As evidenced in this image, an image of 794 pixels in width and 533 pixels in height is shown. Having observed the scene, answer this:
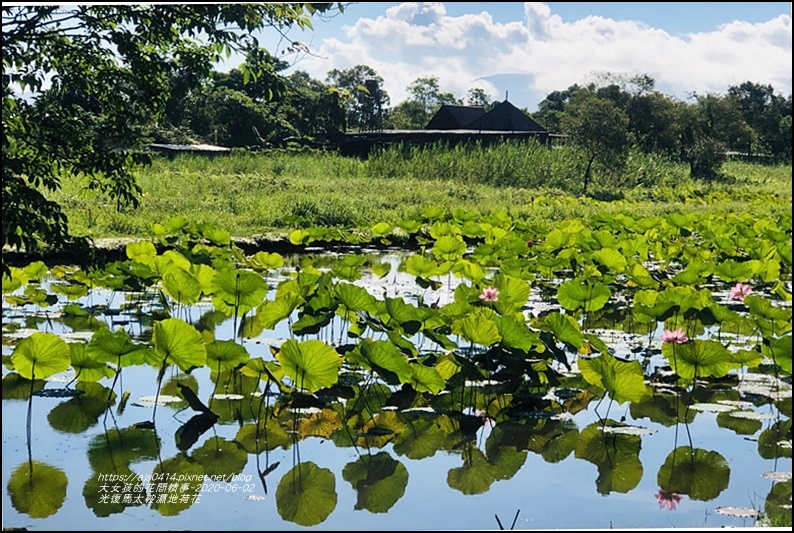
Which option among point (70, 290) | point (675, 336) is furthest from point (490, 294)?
point (70, 290)

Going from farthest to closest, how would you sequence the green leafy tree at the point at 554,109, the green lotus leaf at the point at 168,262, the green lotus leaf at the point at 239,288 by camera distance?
the green leafy tree at the point at 554,109 → the green lotus leaf at the point at 168,262 → the green lotus leaf at the point at 239,288

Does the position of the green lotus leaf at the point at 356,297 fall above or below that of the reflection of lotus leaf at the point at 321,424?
above

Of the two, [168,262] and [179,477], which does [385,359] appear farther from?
[168,262]

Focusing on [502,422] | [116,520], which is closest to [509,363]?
[502,422]

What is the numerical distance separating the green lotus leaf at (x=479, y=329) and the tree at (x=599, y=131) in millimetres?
12796

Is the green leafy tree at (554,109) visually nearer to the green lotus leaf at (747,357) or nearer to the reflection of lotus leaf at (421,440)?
the green lotus leaf at (747,357)

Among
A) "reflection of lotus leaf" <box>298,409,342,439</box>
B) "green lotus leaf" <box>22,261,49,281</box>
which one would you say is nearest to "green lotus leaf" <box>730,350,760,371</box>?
"reflection of lotus leaf" <box>298,409,342,439</box>

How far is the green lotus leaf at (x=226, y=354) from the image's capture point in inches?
111

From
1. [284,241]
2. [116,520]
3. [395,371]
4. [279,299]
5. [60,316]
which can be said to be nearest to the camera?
[116,520]

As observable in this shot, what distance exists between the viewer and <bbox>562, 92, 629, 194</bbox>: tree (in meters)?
15.6

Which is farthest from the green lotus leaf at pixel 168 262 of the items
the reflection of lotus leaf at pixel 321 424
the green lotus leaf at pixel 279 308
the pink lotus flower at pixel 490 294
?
the reflection of lotus leaf at pixel 321 424

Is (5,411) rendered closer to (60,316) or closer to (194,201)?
(60,316)

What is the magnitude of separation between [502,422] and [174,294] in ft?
4.94

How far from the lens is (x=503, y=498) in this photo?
93.7 inches
